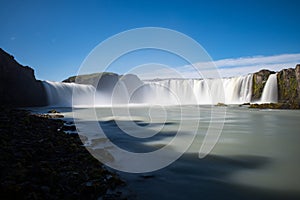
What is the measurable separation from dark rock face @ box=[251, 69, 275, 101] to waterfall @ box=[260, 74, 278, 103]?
1.10m

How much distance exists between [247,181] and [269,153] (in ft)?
8.06

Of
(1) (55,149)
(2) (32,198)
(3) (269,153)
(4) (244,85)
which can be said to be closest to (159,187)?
(2) (32,198)

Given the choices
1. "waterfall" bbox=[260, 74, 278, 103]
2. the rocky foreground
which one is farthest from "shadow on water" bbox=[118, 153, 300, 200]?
"waterfall" bbox=[260, 74, 278, 103]

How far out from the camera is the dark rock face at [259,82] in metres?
35.9

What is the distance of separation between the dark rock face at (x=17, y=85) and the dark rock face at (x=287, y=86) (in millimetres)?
37476

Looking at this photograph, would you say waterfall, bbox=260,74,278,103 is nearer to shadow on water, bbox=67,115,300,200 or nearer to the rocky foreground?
shadow on water, bbox=67,115,300,200

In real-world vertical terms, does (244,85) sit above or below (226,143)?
above

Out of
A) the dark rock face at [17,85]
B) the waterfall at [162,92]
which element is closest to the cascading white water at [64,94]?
the waterfall at [162,92]

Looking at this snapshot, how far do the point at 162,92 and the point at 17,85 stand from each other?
1376 inches

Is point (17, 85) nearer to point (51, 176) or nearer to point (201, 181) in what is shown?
point (51, 176)

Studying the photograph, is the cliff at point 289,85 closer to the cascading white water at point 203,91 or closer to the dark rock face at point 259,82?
the dark rock face at point 259,82

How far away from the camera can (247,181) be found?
3.79 metres

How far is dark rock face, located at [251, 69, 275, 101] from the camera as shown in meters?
35.9

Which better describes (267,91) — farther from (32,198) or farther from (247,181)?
(32,198)
